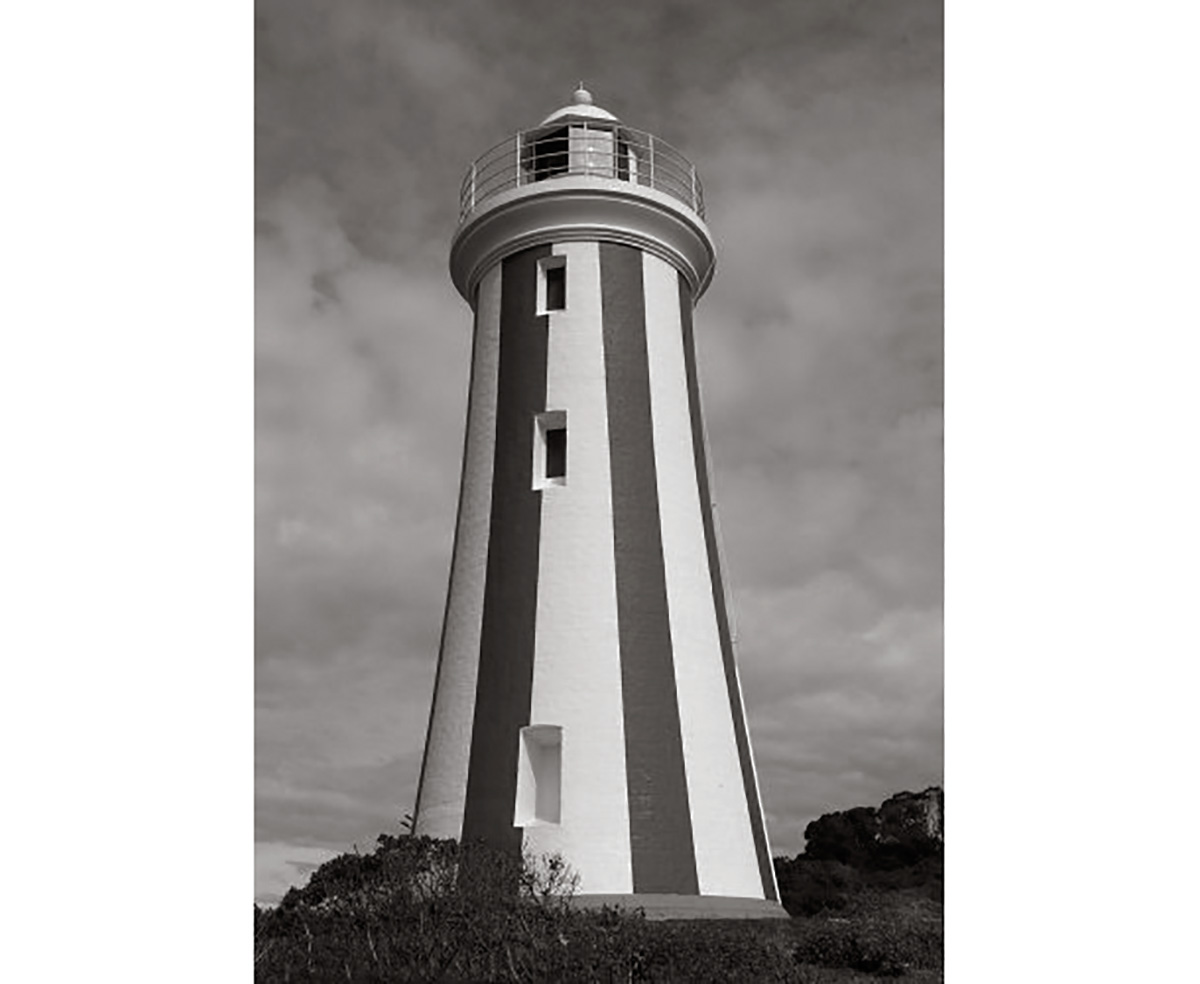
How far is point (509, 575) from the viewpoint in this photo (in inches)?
473

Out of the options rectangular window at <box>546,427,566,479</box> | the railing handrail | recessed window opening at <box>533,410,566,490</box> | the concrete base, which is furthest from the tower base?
the railing handrail

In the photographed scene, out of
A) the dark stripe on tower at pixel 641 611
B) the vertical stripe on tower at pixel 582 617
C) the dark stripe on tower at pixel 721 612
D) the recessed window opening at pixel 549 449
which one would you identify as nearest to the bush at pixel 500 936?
the vertical stripe on tower at pixel 582 617

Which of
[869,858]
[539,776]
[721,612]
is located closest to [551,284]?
[721,612]

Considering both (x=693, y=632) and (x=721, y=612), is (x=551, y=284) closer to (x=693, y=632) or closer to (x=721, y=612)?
(x=721, y=612)

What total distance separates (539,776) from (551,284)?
502cm

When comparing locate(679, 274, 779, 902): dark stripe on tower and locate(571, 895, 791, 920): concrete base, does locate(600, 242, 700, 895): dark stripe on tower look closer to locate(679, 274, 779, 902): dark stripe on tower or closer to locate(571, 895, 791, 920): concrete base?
locate(571, 895, 791, 920): concrete base

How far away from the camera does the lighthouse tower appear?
1121 cm

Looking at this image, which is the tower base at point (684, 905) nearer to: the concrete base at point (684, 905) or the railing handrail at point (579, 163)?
the concrete base at point (684, 905)

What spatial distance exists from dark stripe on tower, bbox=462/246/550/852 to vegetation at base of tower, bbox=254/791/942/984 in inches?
46.0

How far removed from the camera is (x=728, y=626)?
12.7 m

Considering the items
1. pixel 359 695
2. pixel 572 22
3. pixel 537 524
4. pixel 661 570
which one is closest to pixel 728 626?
pixel 661 570

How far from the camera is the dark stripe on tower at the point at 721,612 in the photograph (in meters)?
12.2
